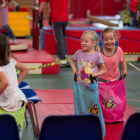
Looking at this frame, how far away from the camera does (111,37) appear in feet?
9.38

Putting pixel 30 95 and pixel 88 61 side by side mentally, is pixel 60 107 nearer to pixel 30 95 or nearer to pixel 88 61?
pixel 30 95

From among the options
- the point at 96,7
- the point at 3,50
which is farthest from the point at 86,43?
the point at 96,7

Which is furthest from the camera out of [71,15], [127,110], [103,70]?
[71,15]

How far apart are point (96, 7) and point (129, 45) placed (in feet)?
29.4

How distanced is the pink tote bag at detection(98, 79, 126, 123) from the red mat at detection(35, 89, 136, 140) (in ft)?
0.30

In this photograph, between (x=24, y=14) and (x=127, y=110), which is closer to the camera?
(x=127, y=110)

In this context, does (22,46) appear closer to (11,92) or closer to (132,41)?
(132,41)

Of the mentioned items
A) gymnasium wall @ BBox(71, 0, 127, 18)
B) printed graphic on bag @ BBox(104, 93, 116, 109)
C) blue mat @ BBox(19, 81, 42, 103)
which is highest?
gymnasium wall @ BBox(71, 0, 127, 18)

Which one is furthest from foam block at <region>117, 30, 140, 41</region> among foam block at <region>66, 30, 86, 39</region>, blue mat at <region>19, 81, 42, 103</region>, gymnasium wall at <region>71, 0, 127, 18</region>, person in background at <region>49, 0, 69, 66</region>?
gymnasium wall at <region>71, 0, 127, 18</region>

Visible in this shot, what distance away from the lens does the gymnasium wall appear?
1412 centimetres

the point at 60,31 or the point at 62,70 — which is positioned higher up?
the point at 60,31

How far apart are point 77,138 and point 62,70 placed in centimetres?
404

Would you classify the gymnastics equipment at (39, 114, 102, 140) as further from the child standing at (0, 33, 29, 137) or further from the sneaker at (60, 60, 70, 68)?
the sneaker at (60, 60, 70, 68)

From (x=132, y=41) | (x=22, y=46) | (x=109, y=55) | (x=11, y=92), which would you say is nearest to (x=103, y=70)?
(x=109, y=55)
